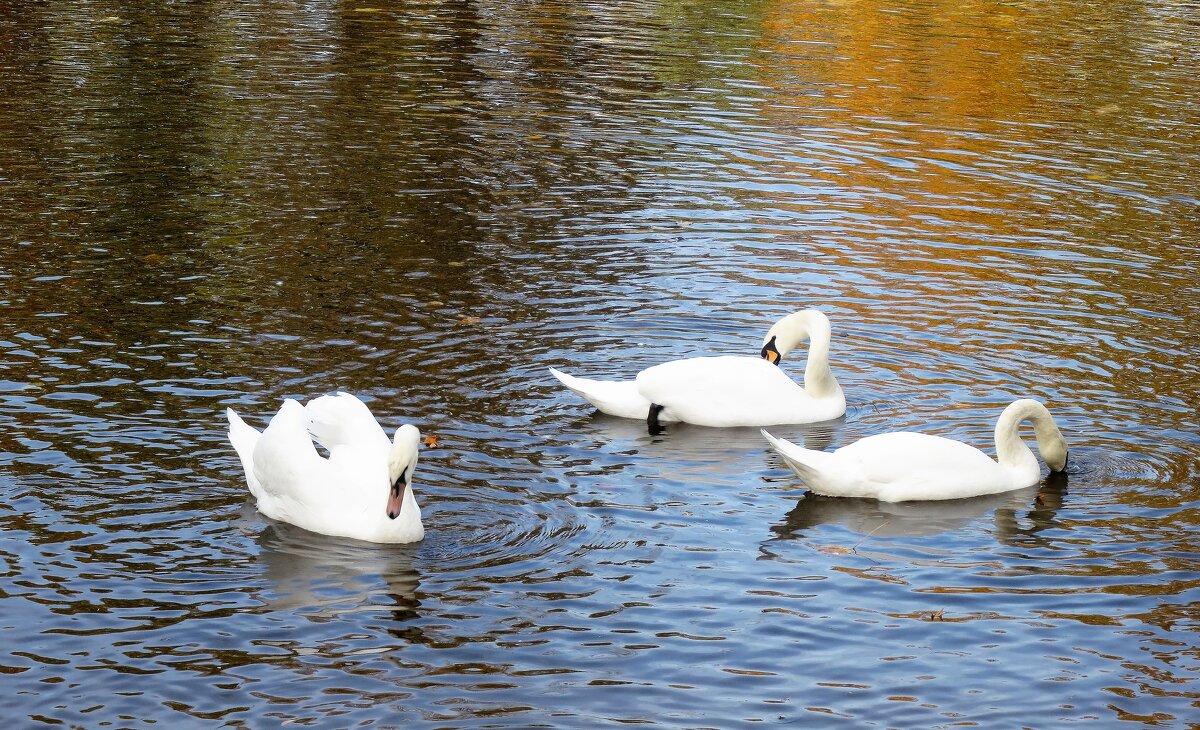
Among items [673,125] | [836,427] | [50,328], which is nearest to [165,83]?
[673,125]

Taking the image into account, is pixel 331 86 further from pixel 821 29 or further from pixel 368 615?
pixel 368 615

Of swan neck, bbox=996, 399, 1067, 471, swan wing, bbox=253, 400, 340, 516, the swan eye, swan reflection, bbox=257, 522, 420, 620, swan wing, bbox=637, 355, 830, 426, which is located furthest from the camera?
the swan eye

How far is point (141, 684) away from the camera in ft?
24.2

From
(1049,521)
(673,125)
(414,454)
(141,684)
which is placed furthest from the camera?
(673,125)

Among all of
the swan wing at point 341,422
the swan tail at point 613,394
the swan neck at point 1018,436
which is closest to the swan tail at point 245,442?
the swan wing at point 341,422

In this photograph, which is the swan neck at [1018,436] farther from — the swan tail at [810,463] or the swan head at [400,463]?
the swan head at [400,463]

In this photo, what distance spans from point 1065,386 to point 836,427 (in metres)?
2.08

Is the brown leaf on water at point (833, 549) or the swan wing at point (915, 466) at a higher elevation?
the swan wing at point (915, 466)

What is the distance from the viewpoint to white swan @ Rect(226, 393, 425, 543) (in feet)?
29.0

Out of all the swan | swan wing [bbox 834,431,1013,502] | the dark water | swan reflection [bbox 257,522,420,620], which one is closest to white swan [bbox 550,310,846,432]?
the dark water

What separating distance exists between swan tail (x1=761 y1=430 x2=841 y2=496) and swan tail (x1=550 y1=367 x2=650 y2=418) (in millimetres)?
1591

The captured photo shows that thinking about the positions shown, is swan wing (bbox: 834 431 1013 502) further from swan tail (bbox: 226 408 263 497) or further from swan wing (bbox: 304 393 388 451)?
swan tail (bbox: 226 408 263 497)

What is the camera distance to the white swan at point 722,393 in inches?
445

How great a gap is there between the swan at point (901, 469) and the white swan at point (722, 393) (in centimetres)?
130
